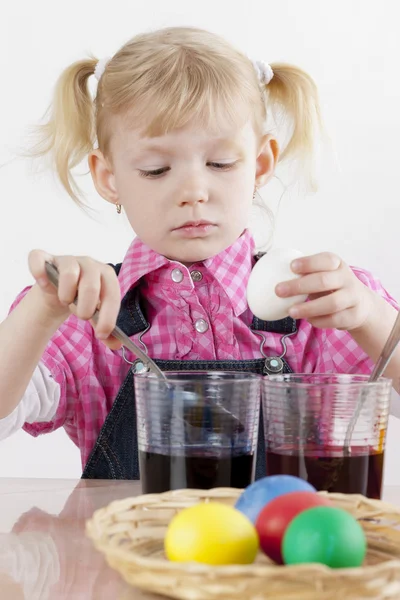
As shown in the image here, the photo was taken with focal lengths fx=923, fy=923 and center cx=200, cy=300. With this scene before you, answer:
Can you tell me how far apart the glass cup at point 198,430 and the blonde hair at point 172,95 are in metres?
0.53

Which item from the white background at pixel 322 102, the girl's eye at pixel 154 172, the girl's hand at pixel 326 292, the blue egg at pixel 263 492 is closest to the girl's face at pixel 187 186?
the girl's eye at pixel 154 172

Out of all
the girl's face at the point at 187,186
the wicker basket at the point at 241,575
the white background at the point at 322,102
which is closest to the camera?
the wicker basket at the point at 241,575

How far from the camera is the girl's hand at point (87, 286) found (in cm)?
83

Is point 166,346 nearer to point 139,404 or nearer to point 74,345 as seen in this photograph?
point 74,345

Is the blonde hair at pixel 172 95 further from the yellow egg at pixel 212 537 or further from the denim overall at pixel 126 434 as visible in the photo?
the yellow egg at pixel 212 537

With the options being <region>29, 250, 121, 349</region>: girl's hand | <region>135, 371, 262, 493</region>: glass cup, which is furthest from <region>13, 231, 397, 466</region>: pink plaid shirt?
<region>135, 371, 262, 493</region>: glass cup

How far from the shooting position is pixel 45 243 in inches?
88.4

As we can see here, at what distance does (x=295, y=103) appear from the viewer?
142 cm

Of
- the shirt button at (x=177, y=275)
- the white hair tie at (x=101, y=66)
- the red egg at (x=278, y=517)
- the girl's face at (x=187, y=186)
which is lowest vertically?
the red egg at (x=278, y=517)

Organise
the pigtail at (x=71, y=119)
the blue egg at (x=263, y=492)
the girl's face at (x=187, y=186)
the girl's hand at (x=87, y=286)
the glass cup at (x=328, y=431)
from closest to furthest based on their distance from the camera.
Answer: the blue egg at (x=263, y=492) < the glass cup at (x=328, y=431) < the girl's hand at (x=87, y=286) < the girl's face at (x=187, y=186) < the pigtail at (x=71, y=119)

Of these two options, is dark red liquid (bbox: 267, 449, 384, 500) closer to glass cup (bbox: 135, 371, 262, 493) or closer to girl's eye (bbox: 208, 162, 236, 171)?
glass cup (bbox: 135, 371, 262, 493)

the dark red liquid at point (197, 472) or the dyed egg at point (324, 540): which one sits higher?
the dark red liquid at point (197, 472)

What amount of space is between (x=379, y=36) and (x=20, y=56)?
88 centimetres

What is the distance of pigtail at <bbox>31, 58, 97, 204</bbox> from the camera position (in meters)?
1.40
